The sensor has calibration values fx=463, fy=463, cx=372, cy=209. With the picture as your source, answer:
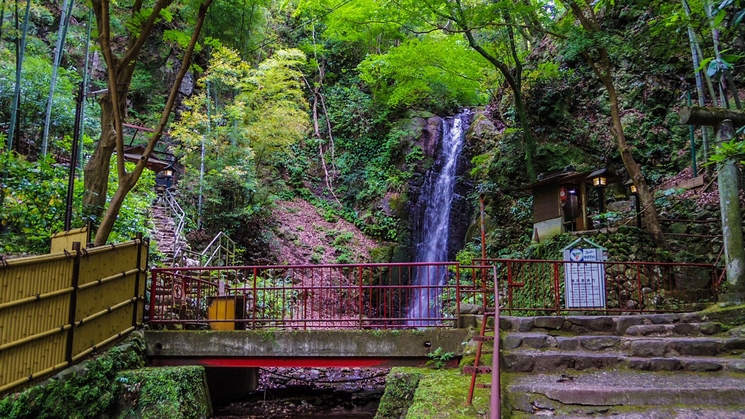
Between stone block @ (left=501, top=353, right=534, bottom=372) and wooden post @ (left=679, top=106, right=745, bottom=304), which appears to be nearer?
stone block @ (left=501, top=353, right=534, bottom=372)

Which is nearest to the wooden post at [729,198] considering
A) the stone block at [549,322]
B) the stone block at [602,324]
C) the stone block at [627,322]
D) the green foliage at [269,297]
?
the stone block at [627,322]

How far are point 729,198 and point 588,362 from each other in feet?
13.1

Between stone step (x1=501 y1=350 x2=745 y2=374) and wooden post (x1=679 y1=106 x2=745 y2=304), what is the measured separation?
2197 millimetres

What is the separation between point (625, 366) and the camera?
18.0ft

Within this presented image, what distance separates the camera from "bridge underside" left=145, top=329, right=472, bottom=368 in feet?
22.5

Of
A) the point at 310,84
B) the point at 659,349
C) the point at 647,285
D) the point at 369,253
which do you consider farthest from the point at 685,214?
the point at 310,84

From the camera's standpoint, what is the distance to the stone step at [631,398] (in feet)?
14.1

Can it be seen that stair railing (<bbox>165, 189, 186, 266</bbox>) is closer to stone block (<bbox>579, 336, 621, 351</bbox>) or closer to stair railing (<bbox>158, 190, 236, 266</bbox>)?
stair railing (<bbox>158, 190, 236, 266</bbox>)

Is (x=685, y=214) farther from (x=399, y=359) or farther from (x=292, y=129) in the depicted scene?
(x=292, y=129)

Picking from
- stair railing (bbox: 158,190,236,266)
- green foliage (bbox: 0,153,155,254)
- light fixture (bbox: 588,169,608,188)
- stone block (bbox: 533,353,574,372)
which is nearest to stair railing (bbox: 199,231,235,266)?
stair railing (bbox: 158,190,236,266)

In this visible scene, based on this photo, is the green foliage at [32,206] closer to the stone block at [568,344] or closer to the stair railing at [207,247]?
the stair railing at [207,247]

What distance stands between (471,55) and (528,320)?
42.4 feet

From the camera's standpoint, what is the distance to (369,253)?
1922cm

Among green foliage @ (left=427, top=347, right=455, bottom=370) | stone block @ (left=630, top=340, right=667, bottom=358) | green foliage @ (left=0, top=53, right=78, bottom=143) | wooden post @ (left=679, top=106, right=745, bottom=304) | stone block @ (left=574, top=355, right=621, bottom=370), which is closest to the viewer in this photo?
stone block @ (left=574, top=355, right=621, bottom=370)
